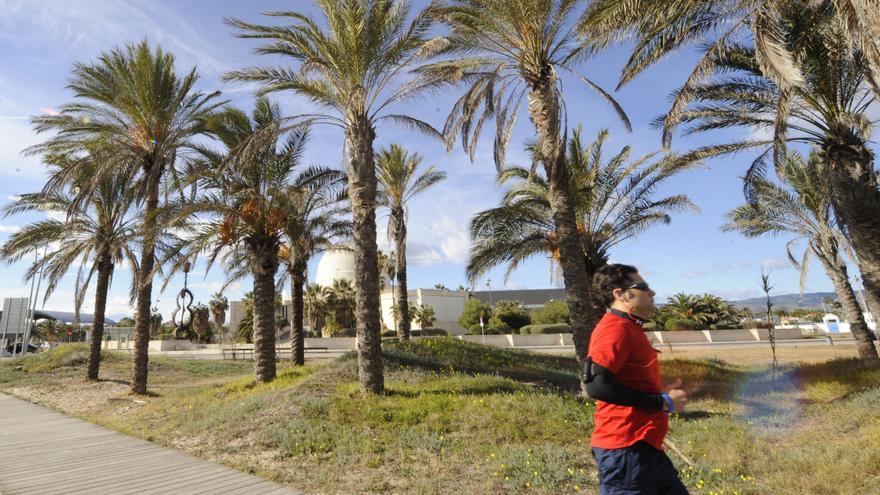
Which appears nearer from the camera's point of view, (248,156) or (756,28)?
(756,28)

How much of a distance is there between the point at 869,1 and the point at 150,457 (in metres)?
10.7

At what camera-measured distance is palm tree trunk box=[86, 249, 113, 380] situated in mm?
16516

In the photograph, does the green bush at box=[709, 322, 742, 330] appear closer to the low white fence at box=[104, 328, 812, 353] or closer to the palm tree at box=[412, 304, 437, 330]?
the low white fence at box=[104, 328, 812, 353]

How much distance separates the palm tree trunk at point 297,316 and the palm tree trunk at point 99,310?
712 centimetres

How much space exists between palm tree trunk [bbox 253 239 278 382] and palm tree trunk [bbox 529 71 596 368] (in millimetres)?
8003

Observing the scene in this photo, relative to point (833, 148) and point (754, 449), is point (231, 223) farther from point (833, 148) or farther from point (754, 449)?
point (833, 148)

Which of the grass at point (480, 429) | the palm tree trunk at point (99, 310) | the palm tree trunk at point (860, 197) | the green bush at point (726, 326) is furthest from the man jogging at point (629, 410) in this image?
the green bush at point (726, 326)

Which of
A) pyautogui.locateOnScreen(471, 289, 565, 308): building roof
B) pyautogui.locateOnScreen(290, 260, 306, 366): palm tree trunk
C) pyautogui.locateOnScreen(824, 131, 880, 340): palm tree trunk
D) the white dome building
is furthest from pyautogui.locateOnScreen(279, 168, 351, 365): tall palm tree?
pyautogui.locateOnScreen(471, 289, 565, 308): building roof

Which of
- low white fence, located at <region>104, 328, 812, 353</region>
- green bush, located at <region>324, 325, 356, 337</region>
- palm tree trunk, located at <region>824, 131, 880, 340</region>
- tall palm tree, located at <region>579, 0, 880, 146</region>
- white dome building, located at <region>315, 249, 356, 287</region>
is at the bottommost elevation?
low white fence, located at <region>104, 328, 812, 353</region>

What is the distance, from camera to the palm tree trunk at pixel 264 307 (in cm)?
1262

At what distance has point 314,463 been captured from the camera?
5.72m

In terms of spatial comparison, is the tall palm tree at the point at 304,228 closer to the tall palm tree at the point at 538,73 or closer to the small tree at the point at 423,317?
the tall palm tree at the point at 538,73

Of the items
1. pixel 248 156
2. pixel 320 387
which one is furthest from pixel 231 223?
pixel 320 387

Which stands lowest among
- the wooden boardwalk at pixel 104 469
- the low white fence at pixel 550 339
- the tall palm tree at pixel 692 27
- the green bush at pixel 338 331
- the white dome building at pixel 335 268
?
the low white fence at pixel 550 339
